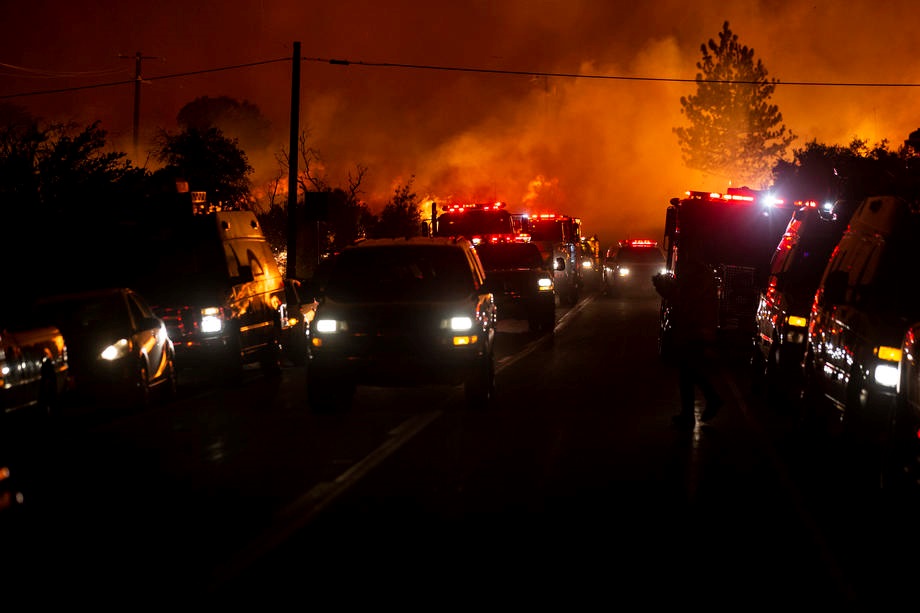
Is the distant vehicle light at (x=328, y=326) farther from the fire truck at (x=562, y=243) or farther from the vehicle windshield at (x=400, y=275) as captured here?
the fire truck at (x=562, y=243)

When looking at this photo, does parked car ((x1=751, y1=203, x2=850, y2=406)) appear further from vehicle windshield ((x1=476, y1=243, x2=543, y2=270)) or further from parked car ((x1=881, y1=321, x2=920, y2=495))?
vehicle windshield ((x1=476, y1=243, x2=543, y2=270))

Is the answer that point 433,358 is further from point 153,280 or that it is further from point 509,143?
point 509,143

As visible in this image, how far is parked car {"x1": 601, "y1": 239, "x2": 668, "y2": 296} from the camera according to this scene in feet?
150

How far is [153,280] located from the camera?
68.1 feet

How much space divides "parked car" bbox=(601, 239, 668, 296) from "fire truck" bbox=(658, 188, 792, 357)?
59.4 feet

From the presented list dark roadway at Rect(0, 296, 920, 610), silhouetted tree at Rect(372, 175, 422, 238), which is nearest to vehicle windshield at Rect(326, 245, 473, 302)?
dark roadway at Rect(0, 296, 920, 610)

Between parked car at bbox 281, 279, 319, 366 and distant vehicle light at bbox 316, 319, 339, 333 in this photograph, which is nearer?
distant vehicle light at bbox 316, 319, 339, 333

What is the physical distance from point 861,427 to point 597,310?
2764 centimetres

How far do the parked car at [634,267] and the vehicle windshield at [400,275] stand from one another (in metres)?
29.7

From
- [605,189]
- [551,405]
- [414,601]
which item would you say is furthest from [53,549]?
[605,189]

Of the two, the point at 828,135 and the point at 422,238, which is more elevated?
the point at 828,135

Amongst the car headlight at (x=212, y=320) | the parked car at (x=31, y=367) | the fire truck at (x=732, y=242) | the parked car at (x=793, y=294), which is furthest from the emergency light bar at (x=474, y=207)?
the parked car at (x=31, y=367)

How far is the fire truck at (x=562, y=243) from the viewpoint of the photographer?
41188 millimetres

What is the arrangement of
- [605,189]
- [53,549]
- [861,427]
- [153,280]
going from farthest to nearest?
[605,189] < [153,280] < [861,427] < [53,549]
